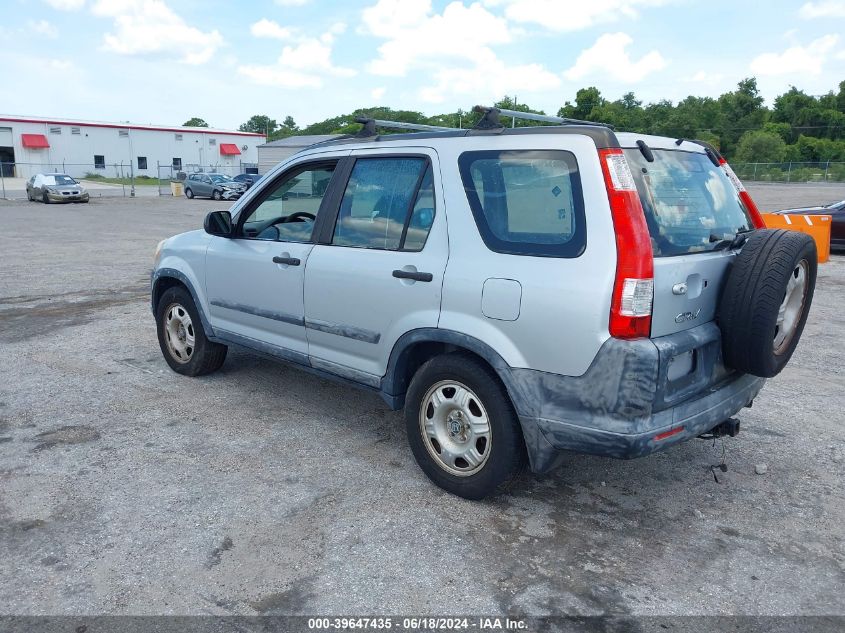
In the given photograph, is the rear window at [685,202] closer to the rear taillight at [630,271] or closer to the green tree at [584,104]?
the rear taillight at [630,271]

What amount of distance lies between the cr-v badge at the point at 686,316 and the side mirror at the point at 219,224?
3.11 metres

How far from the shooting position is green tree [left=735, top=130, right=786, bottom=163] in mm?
63531

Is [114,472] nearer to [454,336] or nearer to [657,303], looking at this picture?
[454,336]

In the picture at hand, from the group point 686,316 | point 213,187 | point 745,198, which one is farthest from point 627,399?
point 213,187

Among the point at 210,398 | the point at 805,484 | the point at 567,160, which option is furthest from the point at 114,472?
the point at 805,484

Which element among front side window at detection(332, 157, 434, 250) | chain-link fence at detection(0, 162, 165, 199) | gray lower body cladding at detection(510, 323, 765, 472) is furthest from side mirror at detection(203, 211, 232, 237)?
chain-link fence at detection(0, 162, 165, 199)

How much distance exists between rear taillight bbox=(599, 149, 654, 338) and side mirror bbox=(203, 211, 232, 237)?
2865 mm

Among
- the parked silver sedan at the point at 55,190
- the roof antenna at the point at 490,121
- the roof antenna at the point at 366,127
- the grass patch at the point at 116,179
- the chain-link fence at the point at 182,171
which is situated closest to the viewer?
the roof antenna at the point at 490,121

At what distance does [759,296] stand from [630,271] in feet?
2.46

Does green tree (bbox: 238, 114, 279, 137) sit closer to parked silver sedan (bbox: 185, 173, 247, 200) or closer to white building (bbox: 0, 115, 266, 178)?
white building (bbox: 0, 115, 266, 178)

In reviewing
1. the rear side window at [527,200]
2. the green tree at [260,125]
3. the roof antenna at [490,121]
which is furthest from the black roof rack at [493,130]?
the green tree at [260,125]

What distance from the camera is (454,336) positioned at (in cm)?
354

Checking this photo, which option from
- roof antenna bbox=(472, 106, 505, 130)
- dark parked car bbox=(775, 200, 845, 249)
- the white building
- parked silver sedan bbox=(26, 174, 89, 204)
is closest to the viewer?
roof antenna bbox=(472, 106, 505, 130)

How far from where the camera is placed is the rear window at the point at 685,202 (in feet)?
10.6
